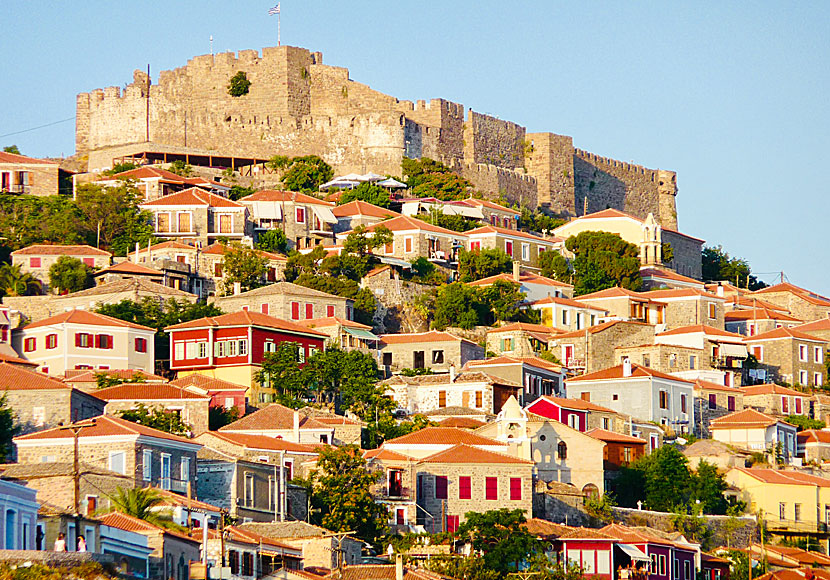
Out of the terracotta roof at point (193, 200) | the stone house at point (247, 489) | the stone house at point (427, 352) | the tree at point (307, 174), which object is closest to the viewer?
the stone house at point (247, 489)

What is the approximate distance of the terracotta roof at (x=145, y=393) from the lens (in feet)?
164

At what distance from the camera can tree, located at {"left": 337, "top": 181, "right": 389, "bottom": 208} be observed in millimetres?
84188

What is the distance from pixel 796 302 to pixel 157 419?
49.4 metres

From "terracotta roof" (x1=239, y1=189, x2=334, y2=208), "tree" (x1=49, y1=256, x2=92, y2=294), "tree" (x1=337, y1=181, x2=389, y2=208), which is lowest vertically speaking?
"tree" (x1=49, y1=256, x2=92, y2=294)

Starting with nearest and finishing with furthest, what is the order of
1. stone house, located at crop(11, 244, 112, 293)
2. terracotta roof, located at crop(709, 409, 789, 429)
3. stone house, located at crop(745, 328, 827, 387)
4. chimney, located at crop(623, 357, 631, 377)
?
terracotta roof, located at crop(709, 409, 789, 429) < chimney, located at crop(623, 357, 631, 377) < stone house, located at crop(11, 244, 112, 293) < stone house, located at crop(745, 328, 827, 387)

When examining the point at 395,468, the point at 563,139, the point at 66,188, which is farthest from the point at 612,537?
the point at 563,139

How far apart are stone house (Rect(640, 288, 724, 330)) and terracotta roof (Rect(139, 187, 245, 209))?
1972 cm

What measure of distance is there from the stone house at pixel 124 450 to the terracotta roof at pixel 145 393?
9.00m

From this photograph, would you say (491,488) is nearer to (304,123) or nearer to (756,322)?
(756,322)

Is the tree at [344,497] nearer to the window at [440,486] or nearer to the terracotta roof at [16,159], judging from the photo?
the window at [440,486]

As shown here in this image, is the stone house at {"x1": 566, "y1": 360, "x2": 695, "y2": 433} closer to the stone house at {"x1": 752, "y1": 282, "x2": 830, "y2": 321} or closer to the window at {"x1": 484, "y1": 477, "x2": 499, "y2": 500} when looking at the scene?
the window at {"x1": 484, "y1": 477, "x2": 499, "y2": 500}

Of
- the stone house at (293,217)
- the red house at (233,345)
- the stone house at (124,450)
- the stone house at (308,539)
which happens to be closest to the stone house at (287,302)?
the red house at (233,345)

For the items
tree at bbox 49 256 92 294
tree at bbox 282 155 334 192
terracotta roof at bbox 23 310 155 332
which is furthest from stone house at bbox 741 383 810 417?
tree at bbox 282 155 334 192

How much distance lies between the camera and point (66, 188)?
82.0 m
